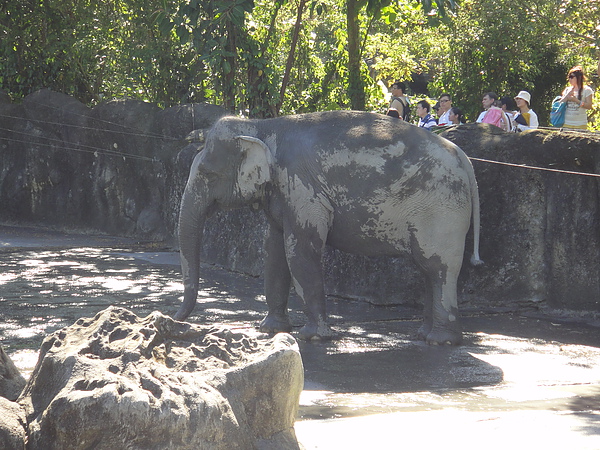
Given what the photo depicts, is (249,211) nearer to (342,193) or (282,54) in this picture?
(342,193)

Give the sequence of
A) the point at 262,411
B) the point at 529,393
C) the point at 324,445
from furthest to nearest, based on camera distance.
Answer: the point at 529,393
the point at 324,445
the point at 262,411

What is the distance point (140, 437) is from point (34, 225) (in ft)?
39.0

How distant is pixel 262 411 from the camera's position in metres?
3.44

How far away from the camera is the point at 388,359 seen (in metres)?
6.12

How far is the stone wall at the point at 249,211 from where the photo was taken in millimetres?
7805

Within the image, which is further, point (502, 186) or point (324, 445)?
point (502, 186)

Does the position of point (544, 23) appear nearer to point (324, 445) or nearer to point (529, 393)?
point (529, 393)

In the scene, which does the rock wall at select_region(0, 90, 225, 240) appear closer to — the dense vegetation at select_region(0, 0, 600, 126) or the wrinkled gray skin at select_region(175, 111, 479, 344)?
the dense vegetation at select_region(0, 0, 600, 126)

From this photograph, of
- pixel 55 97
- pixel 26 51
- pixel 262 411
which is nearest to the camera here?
pixel 262 411

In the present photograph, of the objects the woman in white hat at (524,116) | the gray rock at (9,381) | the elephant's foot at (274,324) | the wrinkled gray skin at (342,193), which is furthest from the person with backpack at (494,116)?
the gray rock at (9,381)

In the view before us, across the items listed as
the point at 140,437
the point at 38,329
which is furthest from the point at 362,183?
the point at 140,437

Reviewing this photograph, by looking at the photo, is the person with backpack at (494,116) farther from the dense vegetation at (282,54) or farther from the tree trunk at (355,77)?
the tree trunk at (355,77)

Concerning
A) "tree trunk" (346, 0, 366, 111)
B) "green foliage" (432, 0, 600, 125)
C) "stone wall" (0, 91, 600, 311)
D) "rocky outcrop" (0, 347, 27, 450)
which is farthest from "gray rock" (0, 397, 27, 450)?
"green foliage" (432, 0, 600, 125)

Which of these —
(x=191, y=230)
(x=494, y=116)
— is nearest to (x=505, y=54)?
(x=494, y=116)
